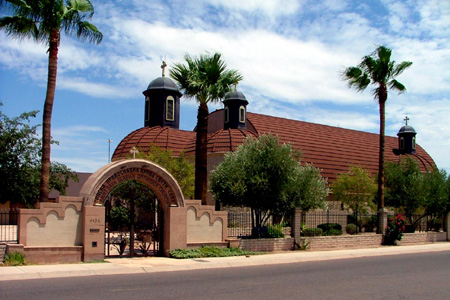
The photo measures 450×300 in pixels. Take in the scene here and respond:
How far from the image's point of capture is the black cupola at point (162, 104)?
49.3m

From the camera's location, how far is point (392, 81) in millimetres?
29531

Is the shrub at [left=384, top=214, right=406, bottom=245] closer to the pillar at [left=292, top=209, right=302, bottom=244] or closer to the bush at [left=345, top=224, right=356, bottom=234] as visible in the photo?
the bush at [left=345, top=224, right=356, bottom=234]

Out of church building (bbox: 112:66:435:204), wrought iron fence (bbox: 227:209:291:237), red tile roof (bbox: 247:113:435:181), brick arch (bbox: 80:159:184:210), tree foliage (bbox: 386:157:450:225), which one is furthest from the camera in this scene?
red tile roof (bbox: 247:113:435:181)

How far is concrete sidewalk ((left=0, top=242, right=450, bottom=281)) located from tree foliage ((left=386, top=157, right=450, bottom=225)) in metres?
8.96

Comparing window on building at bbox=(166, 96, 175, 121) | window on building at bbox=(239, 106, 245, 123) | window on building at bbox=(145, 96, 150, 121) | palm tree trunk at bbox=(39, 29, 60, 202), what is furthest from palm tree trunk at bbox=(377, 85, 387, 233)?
window on building at bbox=(145, 96, 150, 121)

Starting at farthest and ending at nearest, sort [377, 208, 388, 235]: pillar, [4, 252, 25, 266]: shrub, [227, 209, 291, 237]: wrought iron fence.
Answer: [377, 208, 388, 235]: pillar → [227, 209, 291, 237]: wrought iron fence → [4, 252, 25, 266]: shrub

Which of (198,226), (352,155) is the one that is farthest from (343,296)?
(352,155)

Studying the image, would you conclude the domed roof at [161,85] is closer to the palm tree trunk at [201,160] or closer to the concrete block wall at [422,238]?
the palm tree trunk at [201,160]

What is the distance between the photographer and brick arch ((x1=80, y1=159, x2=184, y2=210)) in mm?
17531

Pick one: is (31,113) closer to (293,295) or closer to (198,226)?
(198,226)

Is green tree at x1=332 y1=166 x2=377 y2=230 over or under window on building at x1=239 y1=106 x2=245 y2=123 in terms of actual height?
under

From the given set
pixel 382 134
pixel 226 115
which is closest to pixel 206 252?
pixel 382 134

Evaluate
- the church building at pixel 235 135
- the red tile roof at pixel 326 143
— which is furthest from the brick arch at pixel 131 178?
the red tile roof at pixel 326 143

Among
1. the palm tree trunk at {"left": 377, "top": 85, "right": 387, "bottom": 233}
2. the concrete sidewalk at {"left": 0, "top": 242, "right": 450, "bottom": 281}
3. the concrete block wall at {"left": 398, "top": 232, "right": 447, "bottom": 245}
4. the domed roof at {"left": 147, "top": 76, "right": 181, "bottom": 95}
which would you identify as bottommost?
the concrete block wall at {"left": 398, "top": 232, "right": 447, "bottom": 245}
